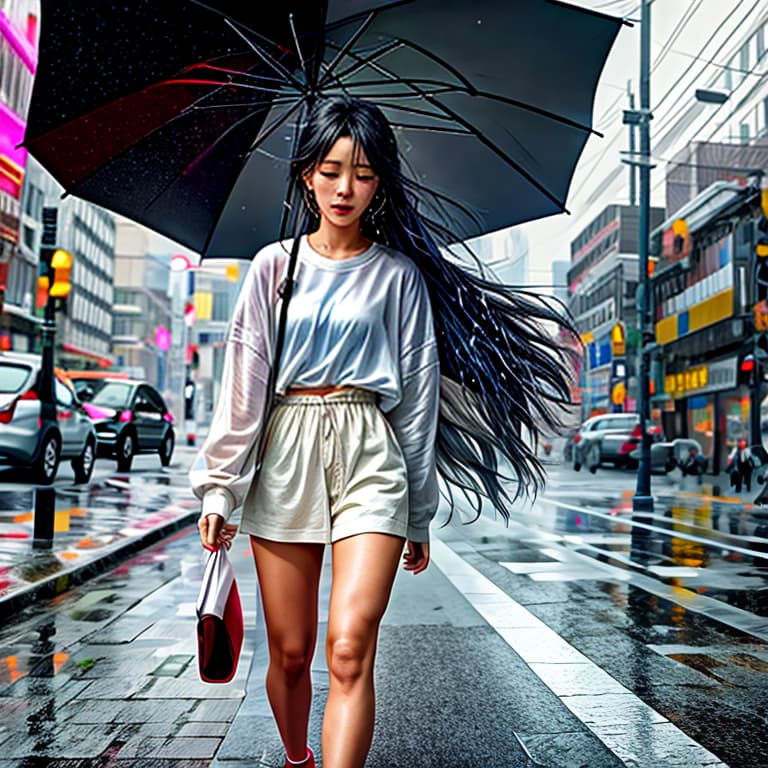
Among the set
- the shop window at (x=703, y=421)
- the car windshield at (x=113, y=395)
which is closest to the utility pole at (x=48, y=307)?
the car windshield at (x=113, y=395)

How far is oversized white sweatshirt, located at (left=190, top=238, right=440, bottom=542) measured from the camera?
9.52 feet

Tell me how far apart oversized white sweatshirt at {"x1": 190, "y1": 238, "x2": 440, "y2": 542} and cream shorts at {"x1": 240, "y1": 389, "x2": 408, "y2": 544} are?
0.18 ft

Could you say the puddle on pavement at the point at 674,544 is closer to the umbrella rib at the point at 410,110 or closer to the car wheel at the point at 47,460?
the umbrella rib at the point at 410,110

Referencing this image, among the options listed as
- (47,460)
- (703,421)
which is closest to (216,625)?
(47,460)

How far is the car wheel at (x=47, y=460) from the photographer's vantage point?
14.6 meters

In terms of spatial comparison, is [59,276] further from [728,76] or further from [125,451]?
[728,76]

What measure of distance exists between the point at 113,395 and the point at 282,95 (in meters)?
18.7

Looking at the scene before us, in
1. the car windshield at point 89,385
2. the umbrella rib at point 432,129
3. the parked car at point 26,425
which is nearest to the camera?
the umbrella rib at point 432,129

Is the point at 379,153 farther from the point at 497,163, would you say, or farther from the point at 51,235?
the point at 51,235

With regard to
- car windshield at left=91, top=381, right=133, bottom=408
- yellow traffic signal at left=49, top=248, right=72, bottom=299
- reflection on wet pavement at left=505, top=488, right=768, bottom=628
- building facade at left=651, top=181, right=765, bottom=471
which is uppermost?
building facade at left=651, top=181, right=765, bottom=471

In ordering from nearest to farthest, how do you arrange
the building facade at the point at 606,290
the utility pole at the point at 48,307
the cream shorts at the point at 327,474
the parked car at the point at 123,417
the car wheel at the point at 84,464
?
1. the cream shorts at the point at 327,474
2. the utility pole at the point at 48,307
3. the car wheel at the point at 84,464
4. the parked car at the point at 123,417
5. the building facade at the point at 606,290

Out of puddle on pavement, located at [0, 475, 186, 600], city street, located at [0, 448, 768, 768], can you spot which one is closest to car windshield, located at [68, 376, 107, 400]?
puddle on pavement, located at [0, 475, 186, 600]

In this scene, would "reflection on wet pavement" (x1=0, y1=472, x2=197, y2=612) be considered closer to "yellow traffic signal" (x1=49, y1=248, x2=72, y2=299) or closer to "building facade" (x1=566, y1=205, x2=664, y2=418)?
"yellow traffic signal" (x1=49, y1=248, x2=72, y2=299)

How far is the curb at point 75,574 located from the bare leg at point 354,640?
4172mm
